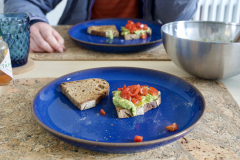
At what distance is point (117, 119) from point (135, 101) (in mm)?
107

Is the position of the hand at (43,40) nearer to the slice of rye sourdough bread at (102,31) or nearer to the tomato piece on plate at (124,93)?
the slice of rye sourdough bread at (102,31)

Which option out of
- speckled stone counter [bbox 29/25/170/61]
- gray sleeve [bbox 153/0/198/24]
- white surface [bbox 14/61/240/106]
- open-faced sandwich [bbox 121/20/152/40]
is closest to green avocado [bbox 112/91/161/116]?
white surface [bbox 14/61/240/106]

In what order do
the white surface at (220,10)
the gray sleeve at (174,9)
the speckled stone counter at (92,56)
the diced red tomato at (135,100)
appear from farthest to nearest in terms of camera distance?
the white surface at (220,10) < the gray sleeve at (174,9) < the speckled stone counter at (92,56) < the diced red tomato at (135,100)

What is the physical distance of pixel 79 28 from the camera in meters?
2.14

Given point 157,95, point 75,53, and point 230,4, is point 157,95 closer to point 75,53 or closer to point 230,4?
point 75,53

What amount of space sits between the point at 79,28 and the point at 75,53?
0.50 meters

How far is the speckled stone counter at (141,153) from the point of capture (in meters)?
0.81

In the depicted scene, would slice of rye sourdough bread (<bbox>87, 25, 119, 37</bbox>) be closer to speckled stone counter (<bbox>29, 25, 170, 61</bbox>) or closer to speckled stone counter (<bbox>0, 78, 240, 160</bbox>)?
speckled stone counter (<bbox>29, 25, 170, 61</bbox>)

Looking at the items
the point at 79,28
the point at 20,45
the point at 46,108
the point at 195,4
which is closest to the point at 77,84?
the point at 46,108

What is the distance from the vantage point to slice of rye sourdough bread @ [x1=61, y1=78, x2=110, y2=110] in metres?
1.06

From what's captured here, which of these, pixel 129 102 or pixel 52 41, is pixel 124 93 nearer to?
pixel 129 102

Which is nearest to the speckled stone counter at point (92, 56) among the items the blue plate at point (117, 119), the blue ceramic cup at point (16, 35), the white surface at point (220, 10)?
the blue ceramic cup at point (16, 35)

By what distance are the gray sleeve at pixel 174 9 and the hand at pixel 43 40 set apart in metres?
1.12

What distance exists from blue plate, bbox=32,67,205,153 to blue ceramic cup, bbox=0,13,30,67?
1.45 feet
